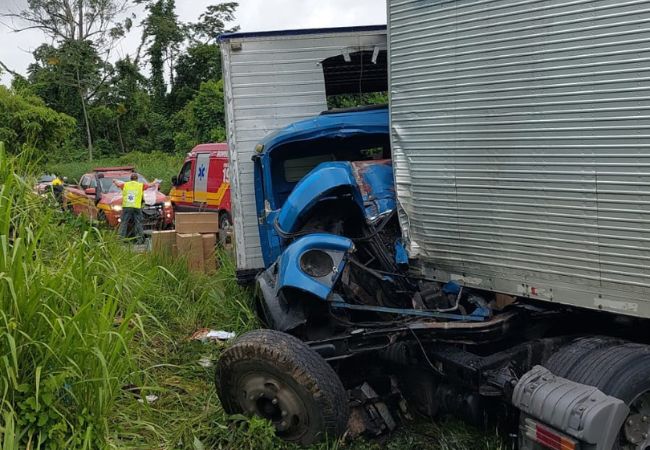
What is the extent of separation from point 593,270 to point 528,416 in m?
0.87

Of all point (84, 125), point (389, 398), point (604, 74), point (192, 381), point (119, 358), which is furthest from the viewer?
point (84, 125)

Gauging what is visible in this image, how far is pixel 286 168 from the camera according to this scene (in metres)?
6.97

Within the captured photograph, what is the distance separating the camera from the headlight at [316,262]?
465 centimetres

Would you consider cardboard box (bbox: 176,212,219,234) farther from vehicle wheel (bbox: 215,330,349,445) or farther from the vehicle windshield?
the vehicle windshield

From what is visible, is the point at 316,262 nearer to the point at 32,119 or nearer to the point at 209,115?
the point at 32,119

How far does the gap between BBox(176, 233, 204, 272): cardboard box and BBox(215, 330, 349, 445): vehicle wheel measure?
429 centimetres

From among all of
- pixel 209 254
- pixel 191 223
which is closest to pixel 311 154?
pixel 209 254

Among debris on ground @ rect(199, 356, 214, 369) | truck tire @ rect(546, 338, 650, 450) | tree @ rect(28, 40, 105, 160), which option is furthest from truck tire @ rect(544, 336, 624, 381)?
tree @ rect(28, 40, 105, 160)

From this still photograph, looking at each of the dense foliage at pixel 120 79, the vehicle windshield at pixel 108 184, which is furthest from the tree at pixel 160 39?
the vehicle windshield at pixel 108 184

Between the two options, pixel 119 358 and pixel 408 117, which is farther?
pixel 408 117

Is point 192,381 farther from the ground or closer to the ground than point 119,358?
closer to the ground

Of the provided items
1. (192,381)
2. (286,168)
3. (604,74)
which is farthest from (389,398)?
(286,168)

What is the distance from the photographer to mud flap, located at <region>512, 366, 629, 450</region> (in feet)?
10.7

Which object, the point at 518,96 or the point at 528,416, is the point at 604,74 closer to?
the point at 518,96
